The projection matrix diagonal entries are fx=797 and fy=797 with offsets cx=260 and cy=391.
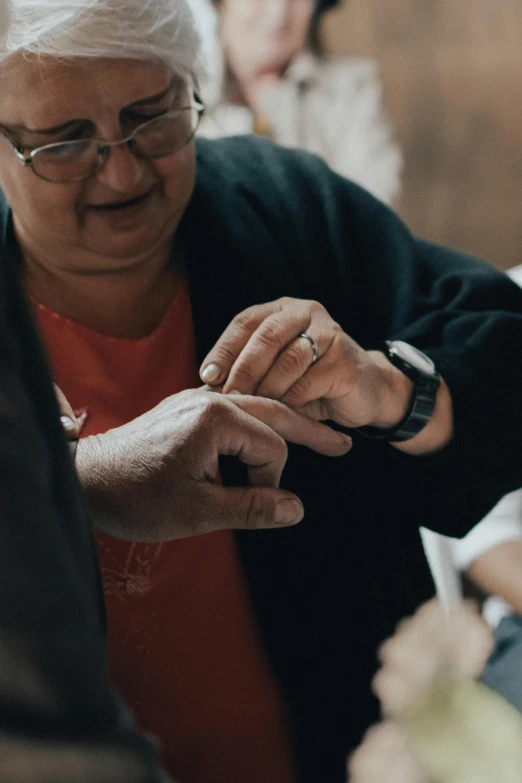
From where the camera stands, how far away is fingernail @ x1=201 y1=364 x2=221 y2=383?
720mm

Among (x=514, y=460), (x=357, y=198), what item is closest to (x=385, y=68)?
(x=357, y=198)

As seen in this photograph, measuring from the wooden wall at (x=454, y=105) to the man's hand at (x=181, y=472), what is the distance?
171 cm

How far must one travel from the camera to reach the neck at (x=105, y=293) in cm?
82

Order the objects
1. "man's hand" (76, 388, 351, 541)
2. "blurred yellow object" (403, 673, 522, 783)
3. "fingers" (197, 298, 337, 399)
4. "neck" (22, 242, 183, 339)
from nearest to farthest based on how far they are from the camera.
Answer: "man's hand" (76, 388, 351, 541) < "fingers" (197, 298, 337, 399) < "neck" (22, 242, 183, 339) < "blurred yellow object" (403, 673, 522, 783)

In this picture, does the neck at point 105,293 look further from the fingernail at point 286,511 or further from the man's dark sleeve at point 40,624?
the man's dark sleeve at point 40,624

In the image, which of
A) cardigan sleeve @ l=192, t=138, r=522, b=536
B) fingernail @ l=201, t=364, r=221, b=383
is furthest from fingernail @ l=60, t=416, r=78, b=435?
cardigan sleeve @ l=192, t=138, r=522, b=536

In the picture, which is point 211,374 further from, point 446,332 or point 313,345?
point 446,332

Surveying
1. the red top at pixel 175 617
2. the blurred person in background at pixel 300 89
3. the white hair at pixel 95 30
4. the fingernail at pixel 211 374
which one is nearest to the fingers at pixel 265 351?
the fingernail at pixel 211 374

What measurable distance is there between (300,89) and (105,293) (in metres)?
1.67

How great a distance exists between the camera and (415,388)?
32.6 inches

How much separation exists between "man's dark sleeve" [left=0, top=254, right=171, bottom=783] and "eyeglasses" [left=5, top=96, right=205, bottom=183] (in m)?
0.49

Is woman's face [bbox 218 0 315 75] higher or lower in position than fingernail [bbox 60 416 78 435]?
higher

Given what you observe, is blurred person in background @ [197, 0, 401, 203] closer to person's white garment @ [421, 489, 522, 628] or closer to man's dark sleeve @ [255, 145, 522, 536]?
person's white garment @ [421, 489, 522, 628]

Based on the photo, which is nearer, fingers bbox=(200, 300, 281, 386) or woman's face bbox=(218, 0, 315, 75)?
fingers bbox=(200, 300, 281, 386)
